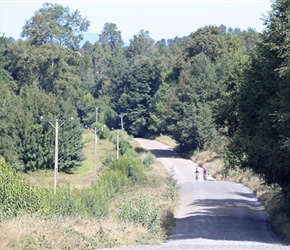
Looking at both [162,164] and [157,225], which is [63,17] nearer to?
[162,164]

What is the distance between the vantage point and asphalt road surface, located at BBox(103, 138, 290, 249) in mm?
24812

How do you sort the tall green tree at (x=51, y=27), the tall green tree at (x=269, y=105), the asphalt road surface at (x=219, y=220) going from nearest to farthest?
the asphalt road surface at (x=219, y=220) → the tall green tree at (x=269, y=105) → the tall green tree at (x=51, y=27)

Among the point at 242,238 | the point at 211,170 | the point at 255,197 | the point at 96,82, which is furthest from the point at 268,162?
the point at 96,82

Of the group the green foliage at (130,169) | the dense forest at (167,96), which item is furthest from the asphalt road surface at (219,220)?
the green foliage at (130,169)

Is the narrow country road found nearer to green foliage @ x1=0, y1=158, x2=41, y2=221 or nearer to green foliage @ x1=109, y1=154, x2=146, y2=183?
green foliage @ x1=109, y1=154, x2=146, y2=183

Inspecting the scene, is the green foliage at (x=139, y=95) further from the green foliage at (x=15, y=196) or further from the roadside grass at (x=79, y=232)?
the green foliage at (x=15, y=196)

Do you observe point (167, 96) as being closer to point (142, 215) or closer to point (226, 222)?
point (226, 222)

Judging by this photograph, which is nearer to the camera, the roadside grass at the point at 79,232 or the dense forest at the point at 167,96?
the roadside grass at the point at 79,232

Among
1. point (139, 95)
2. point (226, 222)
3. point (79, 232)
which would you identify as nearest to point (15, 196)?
point (79, 232)

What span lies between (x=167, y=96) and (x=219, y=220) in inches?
2764

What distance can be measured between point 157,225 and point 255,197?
2393 centimetres

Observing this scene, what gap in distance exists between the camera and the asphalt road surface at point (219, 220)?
24.8m

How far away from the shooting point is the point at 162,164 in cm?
8438

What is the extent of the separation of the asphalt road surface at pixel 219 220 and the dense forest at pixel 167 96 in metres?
2.88
